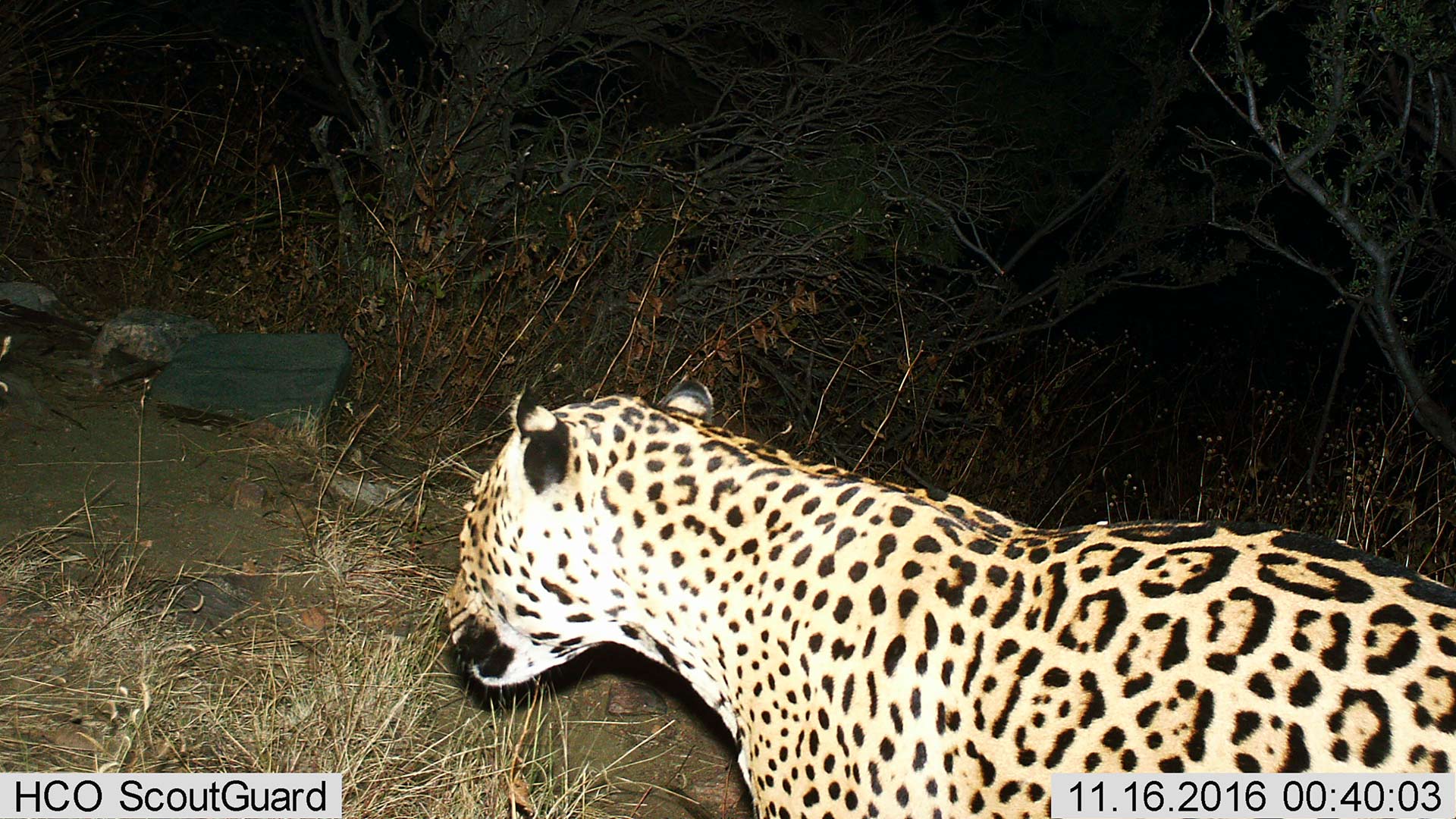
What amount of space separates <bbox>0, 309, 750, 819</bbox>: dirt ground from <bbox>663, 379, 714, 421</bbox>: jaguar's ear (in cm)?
102

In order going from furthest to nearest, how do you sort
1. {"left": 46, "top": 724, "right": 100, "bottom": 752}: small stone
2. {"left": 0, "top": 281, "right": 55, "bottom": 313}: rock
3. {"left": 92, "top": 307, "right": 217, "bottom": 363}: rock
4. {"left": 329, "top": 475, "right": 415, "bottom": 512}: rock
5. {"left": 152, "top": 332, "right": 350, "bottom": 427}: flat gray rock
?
1. {"left": 0, "top": 281, "right": 55, "bottom": 313}: rock
2. {"left": 92, "top": 307, "right": 217, "bottom": 363}: rock
3. {"left": 152, "top": 332, "right": 350, "bottom": 427}: flat gray rock
4. {"left": 329, "top": 475, "right": 415, "bottom": 512}: rock
5. {"left": 46, "top": 724, "right": 100, "bottom": 752}: small stone

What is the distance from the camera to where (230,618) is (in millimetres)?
4059

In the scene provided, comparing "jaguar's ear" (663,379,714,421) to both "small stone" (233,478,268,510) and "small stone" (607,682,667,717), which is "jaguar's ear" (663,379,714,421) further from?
"small stone" (233,478,268,510)

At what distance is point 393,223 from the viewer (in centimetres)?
566

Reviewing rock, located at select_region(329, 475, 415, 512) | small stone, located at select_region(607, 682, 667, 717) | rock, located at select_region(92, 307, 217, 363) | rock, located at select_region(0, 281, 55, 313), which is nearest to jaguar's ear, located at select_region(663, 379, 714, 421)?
small stone, located at select_region(607, 682, 667, 717)

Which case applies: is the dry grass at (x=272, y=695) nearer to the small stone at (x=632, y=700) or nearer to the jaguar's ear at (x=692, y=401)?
the small stone at (x=632, y=700)

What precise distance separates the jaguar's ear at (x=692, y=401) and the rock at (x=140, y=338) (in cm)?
340

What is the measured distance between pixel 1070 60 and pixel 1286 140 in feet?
5.23

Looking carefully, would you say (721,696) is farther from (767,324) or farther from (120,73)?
(120,73)

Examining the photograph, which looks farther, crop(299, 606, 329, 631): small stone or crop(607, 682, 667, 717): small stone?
crop(607, 682, 667, 717): small stone

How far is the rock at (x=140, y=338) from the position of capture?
573 centimetres

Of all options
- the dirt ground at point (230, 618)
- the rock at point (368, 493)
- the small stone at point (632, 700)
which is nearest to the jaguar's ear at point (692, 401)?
the dirt ground at point (230, 618)

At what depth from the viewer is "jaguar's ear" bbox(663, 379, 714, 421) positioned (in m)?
3.34

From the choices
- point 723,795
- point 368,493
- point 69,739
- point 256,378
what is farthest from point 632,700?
point 256,378
